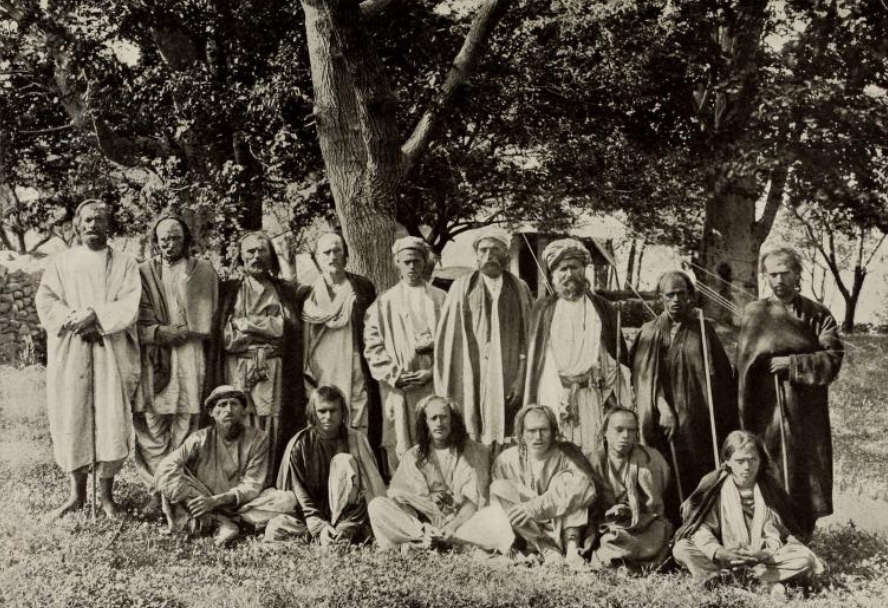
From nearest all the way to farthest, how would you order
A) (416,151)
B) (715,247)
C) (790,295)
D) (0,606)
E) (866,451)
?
(0,606) → (790,295) → (866,451) → (416,151) → (715,247)

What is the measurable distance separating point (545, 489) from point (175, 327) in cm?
284

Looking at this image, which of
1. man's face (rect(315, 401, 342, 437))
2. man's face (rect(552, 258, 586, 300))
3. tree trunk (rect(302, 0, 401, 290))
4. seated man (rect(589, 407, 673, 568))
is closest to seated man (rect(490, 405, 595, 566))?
seated man (rect(589, 407, 673, 568))

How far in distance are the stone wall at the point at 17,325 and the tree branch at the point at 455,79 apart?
27.3ft

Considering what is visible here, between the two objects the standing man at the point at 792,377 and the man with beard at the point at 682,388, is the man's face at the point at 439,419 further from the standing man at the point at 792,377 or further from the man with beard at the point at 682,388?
the standing man at the point at 792,377

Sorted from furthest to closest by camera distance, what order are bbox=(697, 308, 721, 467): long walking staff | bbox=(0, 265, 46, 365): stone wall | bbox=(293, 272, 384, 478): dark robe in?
bbox=(0, 265, 46, 365): stone wall
bbox=(293, 272, 384, 478): dark robe
bbox=(697, 308, 721, 467): long walking staff

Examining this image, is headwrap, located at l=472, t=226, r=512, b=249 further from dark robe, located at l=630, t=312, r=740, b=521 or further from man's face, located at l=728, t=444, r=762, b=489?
man's face, located at l=728, t=444, r=762, b=489

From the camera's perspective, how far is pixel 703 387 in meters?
5.98

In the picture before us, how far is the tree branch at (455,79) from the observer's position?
9.39 m

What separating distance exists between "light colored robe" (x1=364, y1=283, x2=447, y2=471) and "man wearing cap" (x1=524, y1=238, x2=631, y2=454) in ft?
2.50

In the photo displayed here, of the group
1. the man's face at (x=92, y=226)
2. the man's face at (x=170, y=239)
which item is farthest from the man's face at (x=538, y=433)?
the man's face at (x=92, y=226)

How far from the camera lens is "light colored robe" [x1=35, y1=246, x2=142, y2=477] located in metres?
6.36

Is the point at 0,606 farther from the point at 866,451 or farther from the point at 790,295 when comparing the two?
the point at 866,451

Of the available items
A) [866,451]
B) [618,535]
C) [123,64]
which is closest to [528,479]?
[618,535]

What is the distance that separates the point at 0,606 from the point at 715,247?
39.8ft
